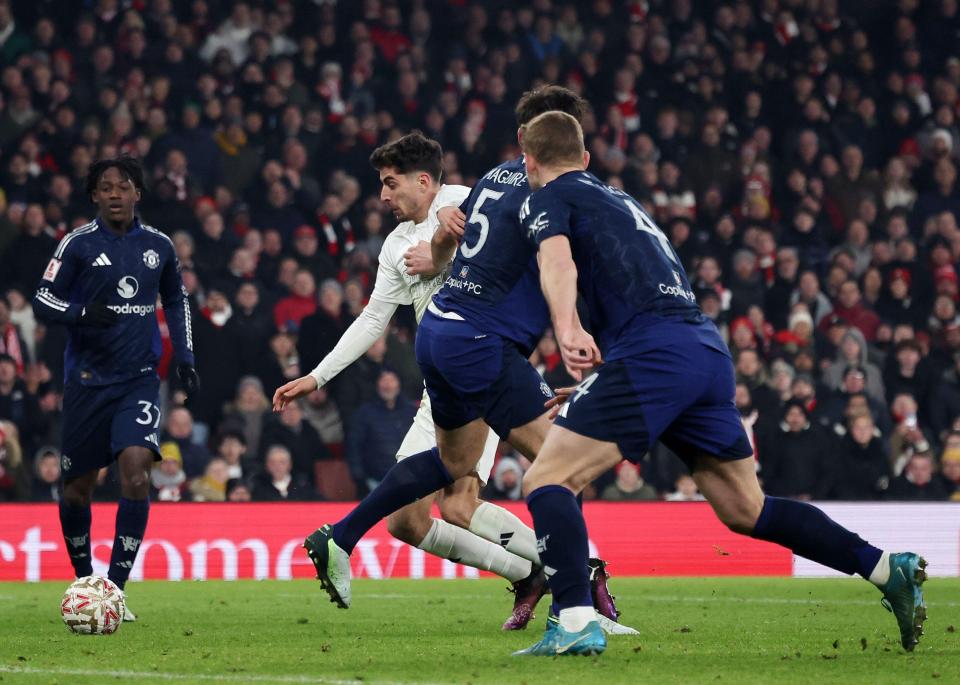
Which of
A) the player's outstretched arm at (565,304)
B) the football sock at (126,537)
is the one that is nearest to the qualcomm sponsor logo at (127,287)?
the football sock at (126,537)

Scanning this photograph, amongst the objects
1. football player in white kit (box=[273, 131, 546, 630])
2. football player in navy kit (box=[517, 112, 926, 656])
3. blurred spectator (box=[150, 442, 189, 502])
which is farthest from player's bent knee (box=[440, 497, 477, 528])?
blurred spectator (box=[150, 442, 189, 502])

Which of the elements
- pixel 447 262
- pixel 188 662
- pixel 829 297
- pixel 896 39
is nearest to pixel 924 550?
pixel 829 297

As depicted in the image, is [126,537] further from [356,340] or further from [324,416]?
[324,416]

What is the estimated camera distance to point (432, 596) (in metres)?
10.5

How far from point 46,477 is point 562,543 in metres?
8.90

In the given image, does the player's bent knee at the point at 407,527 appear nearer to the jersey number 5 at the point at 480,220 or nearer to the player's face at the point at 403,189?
the player's face at the point at 403,189

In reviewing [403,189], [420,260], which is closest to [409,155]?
[403,189]

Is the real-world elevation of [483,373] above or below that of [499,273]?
below

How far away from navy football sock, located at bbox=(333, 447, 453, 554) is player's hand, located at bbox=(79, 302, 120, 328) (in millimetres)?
2070

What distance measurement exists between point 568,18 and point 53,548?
35.1 feet

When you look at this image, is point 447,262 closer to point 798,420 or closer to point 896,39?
point 798,420

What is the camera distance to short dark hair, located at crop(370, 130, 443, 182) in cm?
820

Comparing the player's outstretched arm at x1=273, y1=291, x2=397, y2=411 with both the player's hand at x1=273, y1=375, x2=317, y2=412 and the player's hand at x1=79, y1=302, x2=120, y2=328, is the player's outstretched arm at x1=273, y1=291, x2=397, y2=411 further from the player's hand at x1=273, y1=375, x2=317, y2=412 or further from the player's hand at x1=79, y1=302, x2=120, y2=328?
the player's hand at x1=79, y1=302, x2=120, y2=328

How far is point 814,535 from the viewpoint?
240 inches
